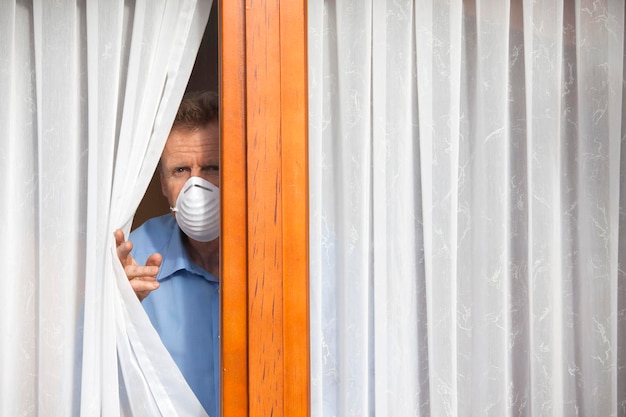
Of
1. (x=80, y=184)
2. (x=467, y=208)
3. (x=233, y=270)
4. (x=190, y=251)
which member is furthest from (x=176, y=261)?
(x=467, y=208)

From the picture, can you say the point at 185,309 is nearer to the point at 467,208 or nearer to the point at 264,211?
the point at 264,211

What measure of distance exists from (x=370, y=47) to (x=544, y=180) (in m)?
0.52

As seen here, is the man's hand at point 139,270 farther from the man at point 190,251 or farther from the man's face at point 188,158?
the man's face at point 188,158

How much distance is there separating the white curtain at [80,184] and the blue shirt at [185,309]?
3 cm

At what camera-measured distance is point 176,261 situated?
154cm

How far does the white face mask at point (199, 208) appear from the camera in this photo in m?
1.51

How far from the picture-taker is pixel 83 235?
1518 mm

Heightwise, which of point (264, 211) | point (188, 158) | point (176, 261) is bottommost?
point (176, 261)

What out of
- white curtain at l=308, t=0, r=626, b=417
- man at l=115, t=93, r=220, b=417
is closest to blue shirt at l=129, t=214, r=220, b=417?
man at l=115, t=93, r=220, b=417

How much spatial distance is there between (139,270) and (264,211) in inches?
12.9

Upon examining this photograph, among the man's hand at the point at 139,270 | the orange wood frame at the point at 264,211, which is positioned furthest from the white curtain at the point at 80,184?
the orange wood frame at the point at 264,211

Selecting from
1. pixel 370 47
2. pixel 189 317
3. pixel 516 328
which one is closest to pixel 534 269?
pixel 516 328

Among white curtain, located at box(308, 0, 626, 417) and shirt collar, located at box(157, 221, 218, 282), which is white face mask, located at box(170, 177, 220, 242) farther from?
white curtain, located at box(308, 0, 626, 417)

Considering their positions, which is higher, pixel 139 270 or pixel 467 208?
pixel 467 208
